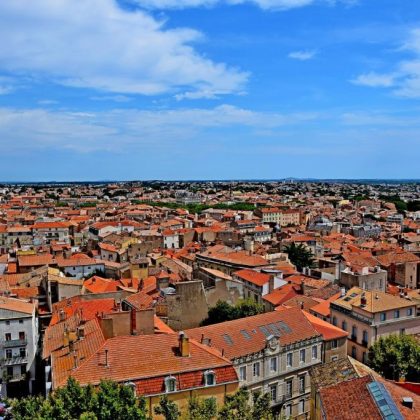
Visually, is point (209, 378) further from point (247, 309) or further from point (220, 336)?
point (247, 309)

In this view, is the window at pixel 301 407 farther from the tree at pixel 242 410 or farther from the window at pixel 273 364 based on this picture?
the tree at pixel 242 410

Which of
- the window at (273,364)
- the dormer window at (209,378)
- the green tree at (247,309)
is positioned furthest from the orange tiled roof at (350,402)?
the green tree at (247,309)

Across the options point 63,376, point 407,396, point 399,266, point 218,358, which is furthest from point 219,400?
point 399,266

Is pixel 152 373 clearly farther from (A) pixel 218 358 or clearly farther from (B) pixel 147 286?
(B) pixel 147 286

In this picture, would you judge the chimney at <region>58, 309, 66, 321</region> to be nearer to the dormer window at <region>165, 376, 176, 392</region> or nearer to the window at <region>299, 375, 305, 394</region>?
the dormer window at <region>165, 376, 176, 392</region>

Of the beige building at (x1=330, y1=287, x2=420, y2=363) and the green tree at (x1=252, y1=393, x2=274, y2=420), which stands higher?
the green tree at (x1=252, y1=393, x2=274, y2=420)

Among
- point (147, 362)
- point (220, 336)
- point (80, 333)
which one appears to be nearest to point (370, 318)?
point (220, 336)

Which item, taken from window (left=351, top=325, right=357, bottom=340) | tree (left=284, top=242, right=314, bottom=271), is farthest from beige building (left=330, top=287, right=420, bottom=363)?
tree (left=284, top=242, right=314, bottom=271)
